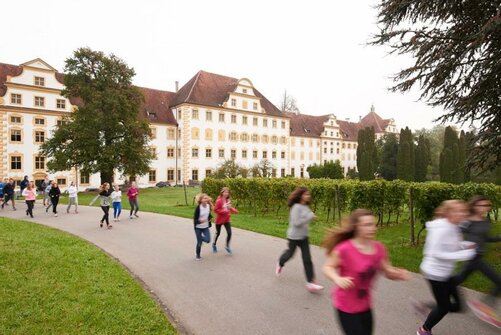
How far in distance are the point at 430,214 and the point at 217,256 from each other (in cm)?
718

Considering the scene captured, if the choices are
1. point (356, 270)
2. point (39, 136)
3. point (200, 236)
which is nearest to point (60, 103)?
point (39, 136)

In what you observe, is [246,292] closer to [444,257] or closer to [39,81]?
[444,257]

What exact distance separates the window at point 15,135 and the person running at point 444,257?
4664 cm

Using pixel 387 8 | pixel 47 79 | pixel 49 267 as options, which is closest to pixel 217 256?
pixel 49 267

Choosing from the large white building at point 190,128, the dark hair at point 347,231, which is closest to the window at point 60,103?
the large white building at point 190,128

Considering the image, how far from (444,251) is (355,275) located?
1.95 m

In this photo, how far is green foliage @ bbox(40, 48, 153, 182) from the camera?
112 ft

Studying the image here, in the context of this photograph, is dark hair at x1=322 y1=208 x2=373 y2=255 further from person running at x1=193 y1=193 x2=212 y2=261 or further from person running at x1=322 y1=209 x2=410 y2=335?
person running at x1=193 y1=193 x2=212 y2=261

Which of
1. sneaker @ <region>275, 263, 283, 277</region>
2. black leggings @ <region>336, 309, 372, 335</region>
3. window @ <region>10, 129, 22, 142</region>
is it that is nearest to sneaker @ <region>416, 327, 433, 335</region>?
black leggings @ <region>336, 309, 372, 335</region>

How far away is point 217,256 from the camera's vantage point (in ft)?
30.8

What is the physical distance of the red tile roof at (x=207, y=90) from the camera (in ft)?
176

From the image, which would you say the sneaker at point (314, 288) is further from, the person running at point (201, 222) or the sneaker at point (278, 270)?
the person running at point (201, 222)

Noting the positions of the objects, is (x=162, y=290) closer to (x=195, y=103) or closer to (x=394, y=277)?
(x=394, y=277)

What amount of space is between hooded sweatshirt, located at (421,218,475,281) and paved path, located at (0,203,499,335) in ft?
2.98
